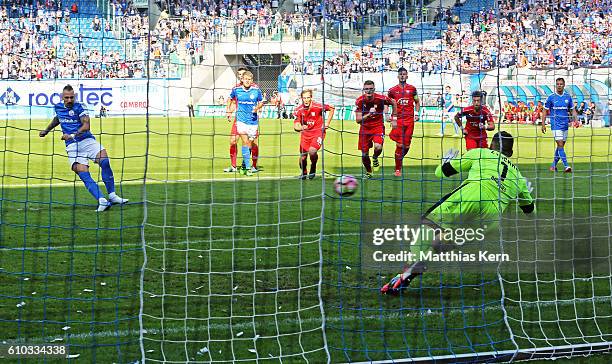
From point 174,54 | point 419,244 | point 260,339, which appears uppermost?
point 174,54

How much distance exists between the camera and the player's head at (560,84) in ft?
50.9

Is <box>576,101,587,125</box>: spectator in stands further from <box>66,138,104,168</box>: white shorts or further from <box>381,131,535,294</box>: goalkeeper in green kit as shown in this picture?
<box>381,131,535,294</box>: goalkeeper in green kit

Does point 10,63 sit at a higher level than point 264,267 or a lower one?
higher

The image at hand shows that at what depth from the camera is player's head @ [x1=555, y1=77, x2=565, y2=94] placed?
15508 mm

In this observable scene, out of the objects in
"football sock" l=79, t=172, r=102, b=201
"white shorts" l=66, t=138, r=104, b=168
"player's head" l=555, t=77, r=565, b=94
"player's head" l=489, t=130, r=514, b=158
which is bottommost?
"football sock" l=79, t=172, r=102, b=201

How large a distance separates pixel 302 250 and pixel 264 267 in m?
0.96

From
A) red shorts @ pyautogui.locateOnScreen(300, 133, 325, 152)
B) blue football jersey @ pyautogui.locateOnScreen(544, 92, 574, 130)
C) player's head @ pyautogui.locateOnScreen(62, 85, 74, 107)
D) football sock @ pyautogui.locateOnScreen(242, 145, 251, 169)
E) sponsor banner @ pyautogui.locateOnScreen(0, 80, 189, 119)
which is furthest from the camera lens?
sponsor banner @ pyautogui.locateOnScreen(0, 80, 189, 119)

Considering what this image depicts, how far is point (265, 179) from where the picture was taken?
16.3 meters

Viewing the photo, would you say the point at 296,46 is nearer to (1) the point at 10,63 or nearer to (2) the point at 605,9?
(2) the point at 605,9

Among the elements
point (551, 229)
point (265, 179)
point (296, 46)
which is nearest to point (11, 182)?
point (265, 179)

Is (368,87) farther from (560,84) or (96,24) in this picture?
(96,24)

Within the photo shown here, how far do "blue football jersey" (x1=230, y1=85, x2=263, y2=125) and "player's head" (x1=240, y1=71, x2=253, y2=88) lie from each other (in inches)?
8.1

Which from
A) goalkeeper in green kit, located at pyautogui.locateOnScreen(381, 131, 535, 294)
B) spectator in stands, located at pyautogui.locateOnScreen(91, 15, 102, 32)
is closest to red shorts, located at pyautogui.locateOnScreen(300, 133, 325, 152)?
spectator in stands, located at pyautogui.locateOnScreen(91, 15, 102, 32)

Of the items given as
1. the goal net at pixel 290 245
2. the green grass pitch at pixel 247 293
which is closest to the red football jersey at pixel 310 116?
the goal net at pixel 290 245
